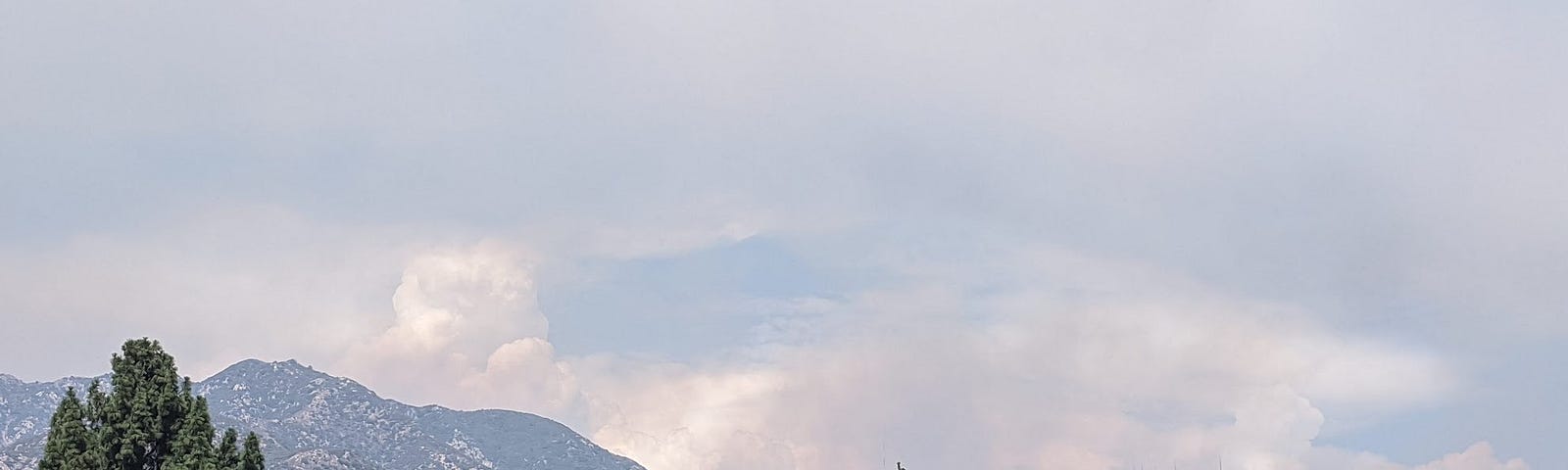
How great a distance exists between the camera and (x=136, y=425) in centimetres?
4884

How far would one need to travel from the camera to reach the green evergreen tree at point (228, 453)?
50188 mm

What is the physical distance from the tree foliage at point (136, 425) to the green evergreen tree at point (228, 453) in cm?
6

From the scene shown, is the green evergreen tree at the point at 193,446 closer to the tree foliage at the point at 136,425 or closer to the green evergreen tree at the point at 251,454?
the tree foliage at the point at 136,425

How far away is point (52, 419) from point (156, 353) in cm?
455

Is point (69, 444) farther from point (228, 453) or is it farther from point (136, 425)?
point (228, 453)

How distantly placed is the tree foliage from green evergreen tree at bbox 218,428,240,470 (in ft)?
0.19

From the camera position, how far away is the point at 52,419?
4959cm

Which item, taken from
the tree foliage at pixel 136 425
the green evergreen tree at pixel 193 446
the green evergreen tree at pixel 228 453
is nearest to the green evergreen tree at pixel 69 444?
the tree foliage at pixel 136 425

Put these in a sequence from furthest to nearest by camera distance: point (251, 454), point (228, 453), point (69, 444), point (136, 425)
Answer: point (251, 454) < point (228, 453) < point (136, 425) < point (69, 444)

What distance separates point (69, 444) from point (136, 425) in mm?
2324

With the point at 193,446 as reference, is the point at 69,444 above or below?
below

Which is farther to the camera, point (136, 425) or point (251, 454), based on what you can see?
point (251, 454)

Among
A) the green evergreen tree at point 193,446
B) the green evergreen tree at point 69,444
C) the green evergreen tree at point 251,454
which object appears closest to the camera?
the green evergreen tree at point 69,444

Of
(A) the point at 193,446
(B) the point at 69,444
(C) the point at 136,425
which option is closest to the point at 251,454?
(A) the point at 193,446
